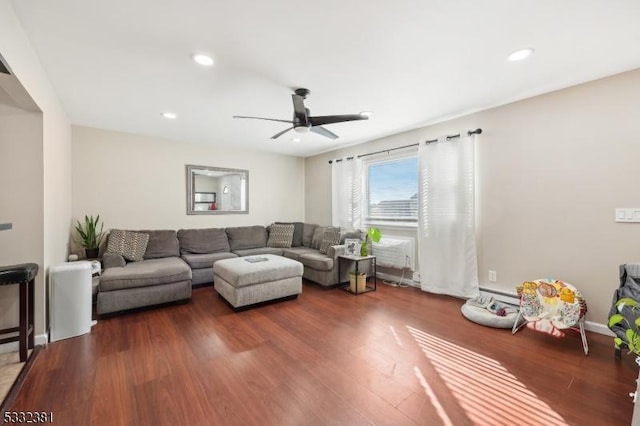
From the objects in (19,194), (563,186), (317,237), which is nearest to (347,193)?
(317,237)

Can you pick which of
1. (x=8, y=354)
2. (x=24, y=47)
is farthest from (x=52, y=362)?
(x=24, y=47)

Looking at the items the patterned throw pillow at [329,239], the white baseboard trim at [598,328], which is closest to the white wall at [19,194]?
the patterned throw pillow at [329,239]

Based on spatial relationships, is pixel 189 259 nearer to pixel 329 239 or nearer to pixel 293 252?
pixel 293 252

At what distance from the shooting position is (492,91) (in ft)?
9.21

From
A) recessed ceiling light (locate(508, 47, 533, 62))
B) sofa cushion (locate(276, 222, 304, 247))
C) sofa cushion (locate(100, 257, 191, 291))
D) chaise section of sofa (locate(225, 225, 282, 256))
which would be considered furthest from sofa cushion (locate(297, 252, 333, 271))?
recessed ceiling light (locate(508, 47, 533, 62))

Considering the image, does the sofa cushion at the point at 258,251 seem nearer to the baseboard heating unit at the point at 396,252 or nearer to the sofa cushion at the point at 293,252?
the sofa cushion at the point at 293,252

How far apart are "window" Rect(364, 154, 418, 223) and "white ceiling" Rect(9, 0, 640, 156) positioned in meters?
1.15

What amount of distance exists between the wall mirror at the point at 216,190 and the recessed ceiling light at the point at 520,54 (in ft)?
14.4

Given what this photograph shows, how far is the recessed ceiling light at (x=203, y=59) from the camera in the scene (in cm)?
216

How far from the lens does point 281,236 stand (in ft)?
17.0

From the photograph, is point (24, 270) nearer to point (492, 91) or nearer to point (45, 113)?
point (45, 113)

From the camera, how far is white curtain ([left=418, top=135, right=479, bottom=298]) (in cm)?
341

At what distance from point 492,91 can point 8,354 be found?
16.0ft

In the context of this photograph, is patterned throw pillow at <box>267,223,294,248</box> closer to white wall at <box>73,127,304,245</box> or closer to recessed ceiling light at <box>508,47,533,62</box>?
white wall at <box>73,127,304,245</box>
